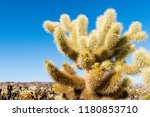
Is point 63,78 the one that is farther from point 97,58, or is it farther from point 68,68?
point 97,58

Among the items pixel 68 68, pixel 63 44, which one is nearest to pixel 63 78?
pixel 68 68

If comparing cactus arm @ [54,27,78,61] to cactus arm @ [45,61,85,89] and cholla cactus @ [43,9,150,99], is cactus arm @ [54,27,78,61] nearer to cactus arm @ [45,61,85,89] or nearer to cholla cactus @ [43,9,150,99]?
cholla cactus @ [43,9,150,99]

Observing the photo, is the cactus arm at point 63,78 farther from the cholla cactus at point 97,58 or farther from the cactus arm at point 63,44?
the cactus arm at point 63,44

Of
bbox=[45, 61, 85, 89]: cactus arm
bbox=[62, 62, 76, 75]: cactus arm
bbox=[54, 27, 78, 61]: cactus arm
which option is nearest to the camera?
bbox=[45, 61, 85, 89]: cactus arm

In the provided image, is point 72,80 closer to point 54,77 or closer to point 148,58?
point 54,77

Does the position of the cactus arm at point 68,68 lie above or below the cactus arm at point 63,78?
above

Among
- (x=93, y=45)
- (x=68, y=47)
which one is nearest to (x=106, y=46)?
(x=93, y=45)

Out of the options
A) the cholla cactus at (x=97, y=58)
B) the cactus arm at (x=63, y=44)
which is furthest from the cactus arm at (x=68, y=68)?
the cactus arm at (x=63, y=44)

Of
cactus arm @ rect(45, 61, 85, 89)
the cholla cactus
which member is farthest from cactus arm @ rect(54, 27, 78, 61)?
cactus arm @ rect(45, 61, 85, 89)
